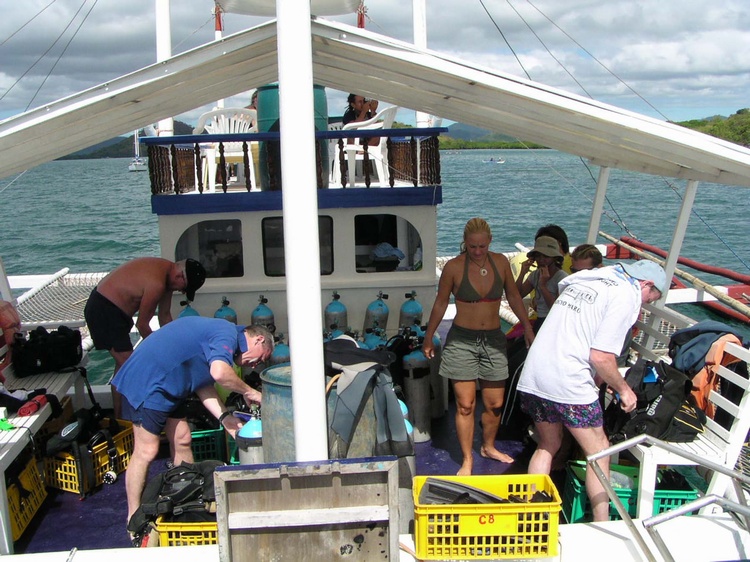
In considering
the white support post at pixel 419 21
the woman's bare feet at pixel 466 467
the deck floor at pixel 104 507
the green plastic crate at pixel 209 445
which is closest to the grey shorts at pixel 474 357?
the woman's bare feet at pixel 466 467

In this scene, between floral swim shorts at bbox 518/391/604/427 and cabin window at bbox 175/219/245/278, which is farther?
cabin window at bbox 175/219/245/278

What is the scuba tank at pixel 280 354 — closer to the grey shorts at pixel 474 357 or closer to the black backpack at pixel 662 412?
the grey shorts at pixel 474 357

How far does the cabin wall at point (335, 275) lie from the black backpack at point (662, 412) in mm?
2720

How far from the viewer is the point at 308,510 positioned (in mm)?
3025

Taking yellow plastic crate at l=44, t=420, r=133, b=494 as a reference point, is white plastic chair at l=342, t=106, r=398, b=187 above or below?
Answer: above

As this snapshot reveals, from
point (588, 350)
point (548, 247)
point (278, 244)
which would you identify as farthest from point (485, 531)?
point (278, 244)

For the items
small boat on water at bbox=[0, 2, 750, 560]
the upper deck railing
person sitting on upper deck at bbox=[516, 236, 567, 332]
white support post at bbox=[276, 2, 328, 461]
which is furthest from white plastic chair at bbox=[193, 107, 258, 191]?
white support post at bbox=[276, 2, 328, 461]

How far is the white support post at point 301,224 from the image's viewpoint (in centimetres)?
311

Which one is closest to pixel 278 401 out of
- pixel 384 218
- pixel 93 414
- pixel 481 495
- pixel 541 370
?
pixel 481 495

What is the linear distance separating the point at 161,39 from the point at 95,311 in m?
4.41

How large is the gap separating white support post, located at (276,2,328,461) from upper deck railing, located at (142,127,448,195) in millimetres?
2993

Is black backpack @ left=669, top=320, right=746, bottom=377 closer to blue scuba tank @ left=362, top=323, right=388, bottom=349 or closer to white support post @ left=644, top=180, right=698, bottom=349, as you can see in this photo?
white support post @ left=644, top=180, right=698, bottom=349

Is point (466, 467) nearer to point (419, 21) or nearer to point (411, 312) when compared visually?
point (411, 312)

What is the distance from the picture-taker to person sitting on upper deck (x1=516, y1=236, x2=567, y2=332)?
5617mm
